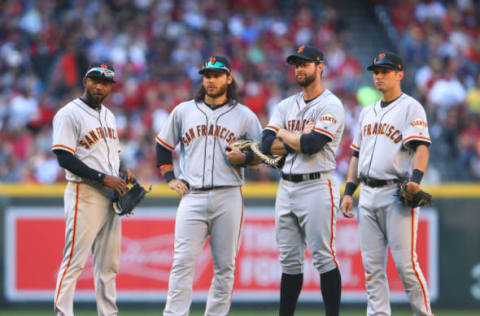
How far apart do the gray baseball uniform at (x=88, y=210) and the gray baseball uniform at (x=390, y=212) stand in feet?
6.36

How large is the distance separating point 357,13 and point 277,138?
11.2 meters

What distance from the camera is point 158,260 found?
800 centimetres

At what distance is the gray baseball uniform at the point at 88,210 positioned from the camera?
5387mm

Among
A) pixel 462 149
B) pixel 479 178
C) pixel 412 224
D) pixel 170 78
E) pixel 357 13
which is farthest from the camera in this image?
pixel 357 13

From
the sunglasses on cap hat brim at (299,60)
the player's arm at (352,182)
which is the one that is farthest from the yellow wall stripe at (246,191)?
the sunglasses on cap hat brim at (299,60)

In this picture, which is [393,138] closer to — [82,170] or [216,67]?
[216,67]

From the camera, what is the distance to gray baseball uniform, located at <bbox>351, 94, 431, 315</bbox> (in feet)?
17.4

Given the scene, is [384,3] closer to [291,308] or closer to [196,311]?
[196,311]

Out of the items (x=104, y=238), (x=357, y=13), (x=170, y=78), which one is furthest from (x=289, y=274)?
(x=357, y=13)

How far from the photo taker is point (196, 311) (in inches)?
313

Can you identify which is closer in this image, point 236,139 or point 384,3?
point 236,139

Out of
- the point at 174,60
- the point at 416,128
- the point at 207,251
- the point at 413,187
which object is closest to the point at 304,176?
the point at 413,187

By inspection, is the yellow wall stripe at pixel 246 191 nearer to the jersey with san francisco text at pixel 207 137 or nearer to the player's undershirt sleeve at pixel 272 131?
the jersey with san francisco text at pixel 207 137

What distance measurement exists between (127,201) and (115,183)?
8.3 inches
